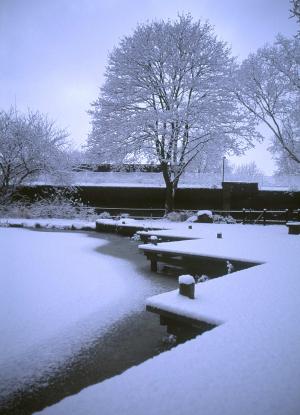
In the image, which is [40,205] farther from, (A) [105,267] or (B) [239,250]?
(B) [239,250]

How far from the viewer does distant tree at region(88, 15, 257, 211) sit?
1723cm

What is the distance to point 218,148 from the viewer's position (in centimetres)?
1794

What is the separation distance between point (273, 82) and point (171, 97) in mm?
5852

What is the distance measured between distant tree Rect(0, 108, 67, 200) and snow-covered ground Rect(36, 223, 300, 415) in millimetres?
19298

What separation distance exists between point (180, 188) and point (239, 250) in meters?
14.2

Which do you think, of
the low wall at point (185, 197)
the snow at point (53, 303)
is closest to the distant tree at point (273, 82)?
the low wall at point (185, 197)

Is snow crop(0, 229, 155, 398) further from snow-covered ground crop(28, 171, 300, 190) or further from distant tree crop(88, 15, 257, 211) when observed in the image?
snow-covered ground crop(28, 171, 300, 190)

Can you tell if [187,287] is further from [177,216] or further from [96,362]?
[177,216]

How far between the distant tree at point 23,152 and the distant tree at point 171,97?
5.20 metres

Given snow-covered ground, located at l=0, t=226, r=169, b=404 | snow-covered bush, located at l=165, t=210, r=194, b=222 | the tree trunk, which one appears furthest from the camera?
the tree trunk

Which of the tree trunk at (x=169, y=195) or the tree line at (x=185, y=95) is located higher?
the tree line at (x=185, y=95)

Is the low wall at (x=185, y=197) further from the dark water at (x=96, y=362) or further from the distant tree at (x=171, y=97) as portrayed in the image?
the dark water at (x=96, y=362)

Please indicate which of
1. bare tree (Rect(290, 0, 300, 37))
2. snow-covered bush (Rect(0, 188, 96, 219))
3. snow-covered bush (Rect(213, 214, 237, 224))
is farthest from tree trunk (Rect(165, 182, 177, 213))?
bare tree (Rect(290, 0, 300, 37))

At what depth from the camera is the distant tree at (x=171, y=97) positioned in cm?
1723
